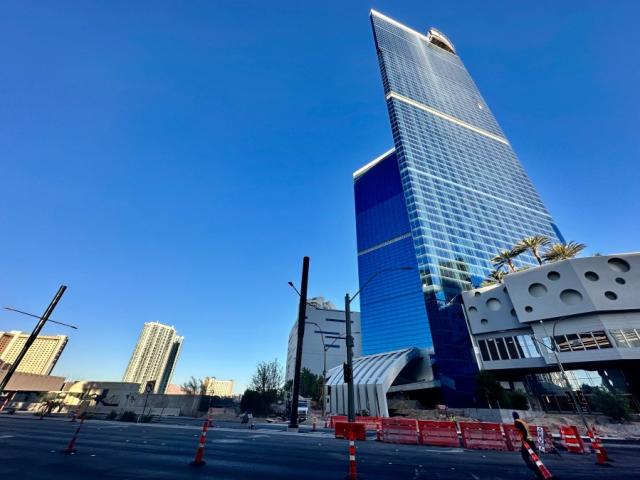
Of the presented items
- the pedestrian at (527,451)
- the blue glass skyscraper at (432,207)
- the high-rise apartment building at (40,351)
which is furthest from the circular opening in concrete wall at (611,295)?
the high-rise apartment building at (40,351)

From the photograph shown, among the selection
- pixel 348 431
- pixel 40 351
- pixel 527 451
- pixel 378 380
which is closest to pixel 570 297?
pixel 378 380

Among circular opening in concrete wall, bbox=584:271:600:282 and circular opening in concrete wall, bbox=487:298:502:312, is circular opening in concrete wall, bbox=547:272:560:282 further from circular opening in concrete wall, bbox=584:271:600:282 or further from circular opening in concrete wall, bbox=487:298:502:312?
circular opening in concrete wall, bbox=487:298:502:312

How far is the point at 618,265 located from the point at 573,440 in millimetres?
41376

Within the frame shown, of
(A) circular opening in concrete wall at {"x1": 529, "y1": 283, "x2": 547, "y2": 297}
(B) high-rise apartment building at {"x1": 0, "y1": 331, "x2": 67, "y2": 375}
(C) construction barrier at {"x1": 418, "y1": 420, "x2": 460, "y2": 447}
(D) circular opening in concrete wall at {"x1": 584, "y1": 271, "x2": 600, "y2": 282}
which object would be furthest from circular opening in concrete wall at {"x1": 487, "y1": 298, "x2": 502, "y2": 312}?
(B) high-rise apartment building at {"x1": 0, "y1": 331, "x2": 67, "y2": 375}

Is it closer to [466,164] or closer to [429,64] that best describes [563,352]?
[466,164]

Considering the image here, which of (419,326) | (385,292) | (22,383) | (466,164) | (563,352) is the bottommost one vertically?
(22,383)

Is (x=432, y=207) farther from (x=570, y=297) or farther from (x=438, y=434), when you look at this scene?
(x=438, y=434)

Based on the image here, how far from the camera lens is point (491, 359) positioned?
48812 millimetres

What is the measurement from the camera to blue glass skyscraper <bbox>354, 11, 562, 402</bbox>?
71.8 m

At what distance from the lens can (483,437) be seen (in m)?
13.0

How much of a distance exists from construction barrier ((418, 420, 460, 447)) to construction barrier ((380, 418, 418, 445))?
305mm

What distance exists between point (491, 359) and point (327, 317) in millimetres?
94910

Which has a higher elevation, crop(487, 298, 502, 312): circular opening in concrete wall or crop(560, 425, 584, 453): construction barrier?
crop(487, 298, 502, 312): circular opening in concrete wall

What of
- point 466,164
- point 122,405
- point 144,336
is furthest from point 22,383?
point 466,164
